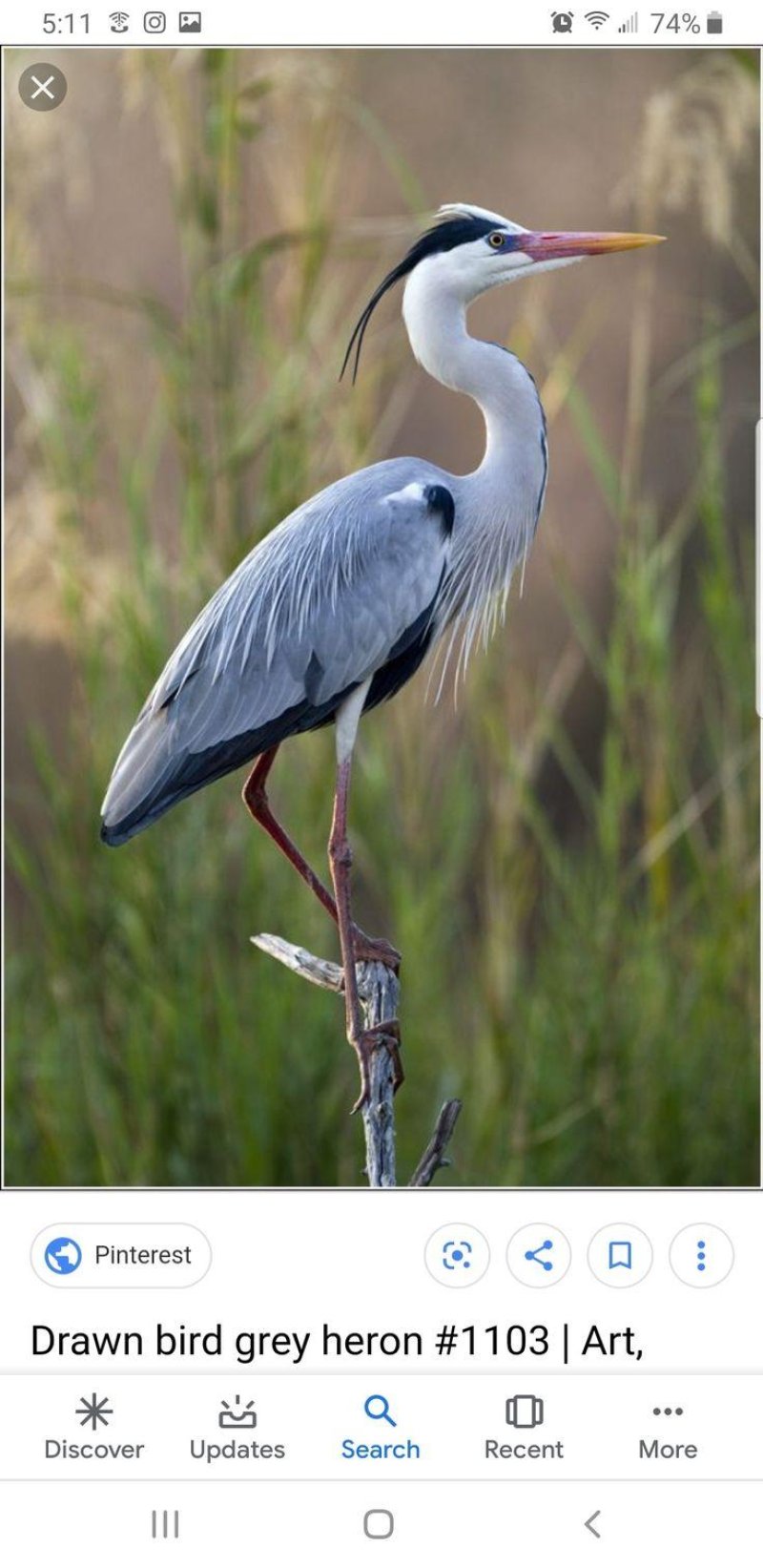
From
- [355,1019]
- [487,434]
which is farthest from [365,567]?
[355,1019]

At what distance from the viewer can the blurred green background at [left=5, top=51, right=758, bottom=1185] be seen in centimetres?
162

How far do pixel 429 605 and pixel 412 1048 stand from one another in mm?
515

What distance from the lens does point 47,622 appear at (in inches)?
69.9

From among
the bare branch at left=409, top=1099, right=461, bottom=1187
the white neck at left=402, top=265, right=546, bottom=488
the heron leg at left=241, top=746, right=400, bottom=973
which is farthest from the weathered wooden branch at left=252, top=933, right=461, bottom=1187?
Answer: the white neck at left=402, top=265, right=546, bottom=488

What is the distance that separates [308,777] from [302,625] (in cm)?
32

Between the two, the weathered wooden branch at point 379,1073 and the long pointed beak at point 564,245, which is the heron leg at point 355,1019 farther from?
the long pointed beak at point 564,245

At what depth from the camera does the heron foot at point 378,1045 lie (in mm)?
1299

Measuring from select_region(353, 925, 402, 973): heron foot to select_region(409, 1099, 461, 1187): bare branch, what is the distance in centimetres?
28
